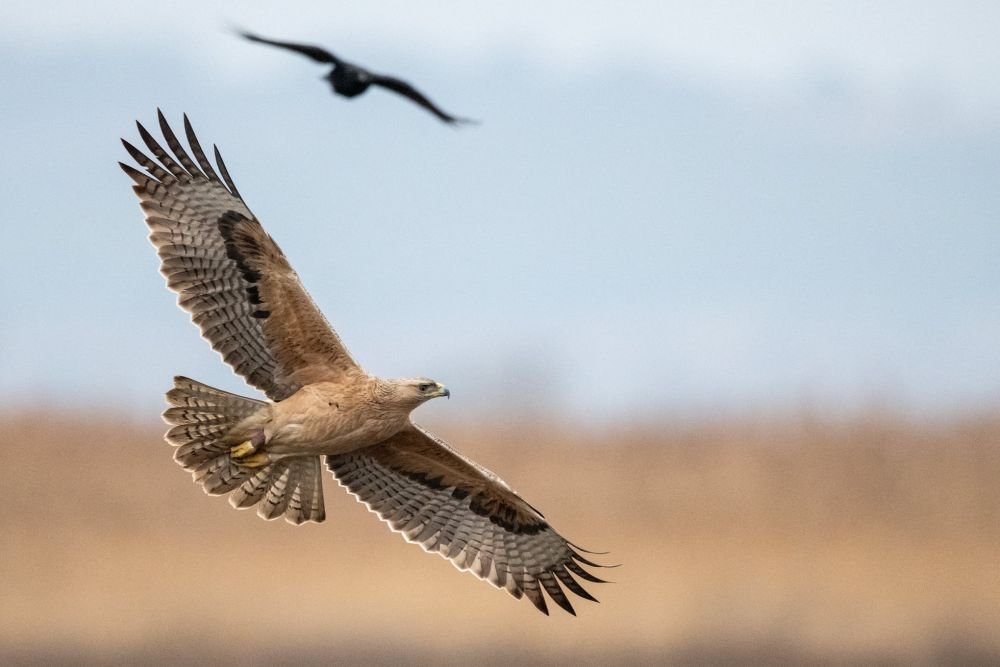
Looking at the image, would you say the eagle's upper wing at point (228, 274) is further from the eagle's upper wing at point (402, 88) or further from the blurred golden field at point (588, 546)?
the blurred golden field at point (588, 546)

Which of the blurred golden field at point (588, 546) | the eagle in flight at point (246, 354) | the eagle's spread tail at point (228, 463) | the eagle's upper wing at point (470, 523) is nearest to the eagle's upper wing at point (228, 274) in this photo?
the eagle in flight at point (246, 354)

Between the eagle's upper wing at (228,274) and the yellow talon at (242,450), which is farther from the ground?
the eagle's upper wing at (228,274)

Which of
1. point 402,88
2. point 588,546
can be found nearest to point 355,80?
point 402,88

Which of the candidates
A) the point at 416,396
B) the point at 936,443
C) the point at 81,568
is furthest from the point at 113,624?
the point at 936,443

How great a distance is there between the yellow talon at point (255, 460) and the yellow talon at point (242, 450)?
0.07 ft

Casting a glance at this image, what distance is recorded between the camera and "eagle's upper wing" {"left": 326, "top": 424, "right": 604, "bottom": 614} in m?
13.7

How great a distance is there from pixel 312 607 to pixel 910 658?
23.4 ft

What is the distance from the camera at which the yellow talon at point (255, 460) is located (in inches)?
503

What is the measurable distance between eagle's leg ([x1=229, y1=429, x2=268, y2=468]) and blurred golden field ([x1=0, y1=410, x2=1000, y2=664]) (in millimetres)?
8479

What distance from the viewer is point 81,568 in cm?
2352

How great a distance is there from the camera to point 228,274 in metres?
12.6

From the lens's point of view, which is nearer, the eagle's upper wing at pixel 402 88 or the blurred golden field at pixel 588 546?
the eagle's upper wing at pixel 402 88

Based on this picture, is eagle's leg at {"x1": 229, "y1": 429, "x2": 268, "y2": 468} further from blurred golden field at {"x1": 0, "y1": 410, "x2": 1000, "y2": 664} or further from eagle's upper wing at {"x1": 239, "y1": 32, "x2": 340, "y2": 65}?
blurred golden field at {"x1": 0, "y1": 410, "x2": 1000, "y2": 664}

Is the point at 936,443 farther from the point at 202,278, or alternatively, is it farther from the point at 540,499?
the point at 202,278
